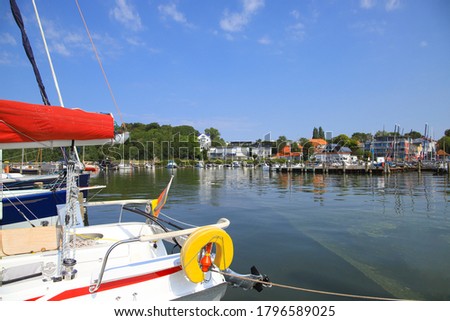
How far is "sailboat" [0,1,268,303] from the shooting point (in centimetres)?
420

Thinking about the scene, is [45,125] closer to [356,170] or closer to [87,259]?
[87,259]

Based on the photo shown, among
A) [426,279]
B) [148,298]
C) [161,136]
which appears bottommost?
[426,279]

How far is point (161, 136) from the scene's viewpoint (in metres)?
143

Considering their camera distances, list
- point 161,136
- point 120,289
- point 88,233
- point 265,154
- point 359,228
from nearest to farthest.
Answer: point 120,289, point 88,233, point 359,228, point 161,136, point 265,154

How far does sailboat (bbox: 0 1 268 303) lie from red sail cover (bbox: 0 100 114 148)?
0.01 meters

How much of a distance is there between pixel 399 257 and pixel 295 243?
3.11 metres


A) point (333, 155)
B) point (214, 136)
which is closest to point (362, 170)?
point (333, 155)

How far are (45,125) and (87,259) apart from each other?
2.48 metres

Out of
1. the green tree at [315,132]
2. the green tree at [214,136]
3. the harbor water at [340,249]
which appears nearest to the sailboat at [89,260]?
the harbor water at [340,249]

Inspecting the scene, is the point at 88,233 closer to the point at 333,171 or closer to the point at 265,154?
the point at 333,171

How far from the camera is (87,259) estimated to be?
17.6 feet

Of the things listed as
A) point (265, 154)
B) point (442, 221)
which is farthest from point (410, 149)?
point (442, 221)

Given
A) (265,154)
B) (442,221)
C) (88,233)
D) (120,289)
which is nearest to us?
(120,289)

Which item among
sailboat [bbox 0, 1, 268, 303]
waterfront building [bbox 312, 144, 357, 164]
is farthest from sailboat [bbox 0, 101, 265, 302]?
waterfront building [bbox 312, 144, 357, 164]
